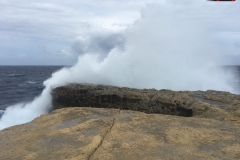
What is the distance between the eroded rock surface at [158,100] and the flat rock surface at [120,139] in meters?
2.28

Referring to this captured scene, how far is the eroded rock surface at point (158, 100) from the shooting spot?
7042 mm

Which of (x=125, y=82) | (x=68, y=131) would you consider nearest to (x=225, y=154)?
(x=68, y=131)

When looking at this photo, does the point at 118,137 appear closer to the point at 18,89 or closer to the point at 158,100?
the point at 158,100

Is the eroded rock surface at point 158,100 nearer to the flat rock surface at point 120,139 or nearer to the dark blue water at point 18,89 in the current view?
the flat rock surface at point 120,139

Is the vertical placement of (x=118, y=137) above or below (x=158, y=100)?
below

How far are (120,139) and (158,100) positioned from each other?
5.68 m

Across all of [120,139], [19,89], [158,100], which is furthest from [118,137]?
[19,89]

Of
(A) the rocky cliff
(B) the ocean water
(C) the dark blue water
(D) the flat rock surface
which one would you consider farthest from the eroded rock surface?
(C) the dark blue water

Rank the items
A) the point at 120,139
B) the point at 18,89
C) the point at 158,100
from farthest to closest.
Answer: the point at 18,89, the point at 158,100, the point at 120,139

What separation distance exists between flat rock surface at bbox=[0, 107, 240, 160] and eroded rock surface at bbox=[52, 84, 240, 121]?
2280 mm

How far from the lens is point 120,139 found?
354 centimetres

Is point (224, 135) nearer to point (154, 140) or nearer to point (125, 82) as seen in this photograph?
point (154, 140)

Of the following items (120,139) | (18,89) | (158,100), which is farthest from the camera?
(18,89)

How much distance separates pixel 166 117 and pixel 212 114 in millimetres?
2341
